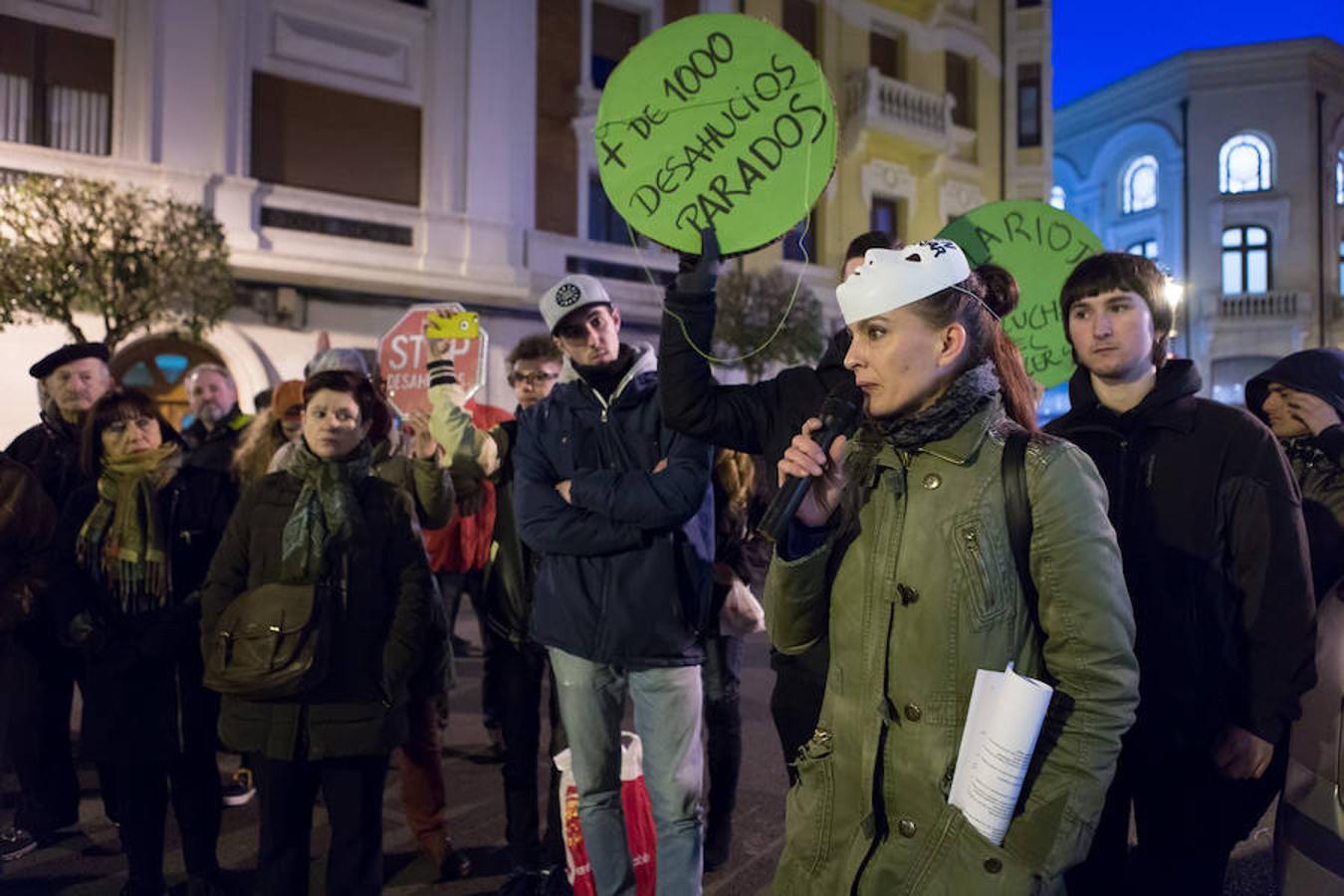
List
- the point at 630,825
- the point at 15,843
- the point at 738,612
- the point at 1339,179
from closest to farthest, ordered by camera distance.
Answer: the point at 630,825
the point at 738,612
the point at 15,843
the point at 1339,179

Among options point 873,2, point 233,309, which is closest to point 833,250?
point 873,2

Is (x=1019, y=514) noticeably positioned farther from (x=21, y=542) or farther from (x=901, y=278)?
(x=21, y=542)

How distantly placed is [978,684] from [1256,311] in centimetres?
3308

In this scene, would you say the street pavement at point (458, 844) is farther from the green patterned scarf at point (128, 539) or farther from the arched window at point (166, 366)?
the arched window at point (166, 366)

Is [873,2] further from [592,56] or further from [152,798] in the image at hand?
[152,798]

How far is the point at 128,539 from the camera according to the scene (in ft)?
11.6

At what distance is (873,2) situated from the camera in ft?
67.7

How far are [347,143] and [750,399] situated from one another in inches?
530

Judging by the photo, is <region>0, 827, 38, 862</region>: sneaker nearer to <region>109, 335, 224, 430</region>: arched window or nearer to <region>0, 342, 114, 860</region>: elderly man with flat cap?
<region>0, 342, 114, 860</region>: elderly man with flat cap

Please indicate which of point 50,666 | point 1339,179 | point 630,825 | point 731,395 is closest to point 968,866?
point 731,395

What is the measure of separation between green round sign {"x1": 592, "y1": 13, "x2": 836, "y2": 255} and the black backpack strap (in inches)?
42.9

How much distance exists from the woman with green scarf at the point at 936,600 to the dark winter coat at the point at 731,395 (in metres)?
0.75

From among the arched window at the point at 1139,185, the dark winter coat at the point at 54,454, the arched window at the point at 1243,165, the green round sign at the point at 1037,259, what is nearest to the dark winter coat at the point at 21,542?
the dark winter coat at the point at 54,454

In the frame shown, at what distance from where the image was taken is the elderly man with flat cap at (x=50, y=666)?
4371mm
